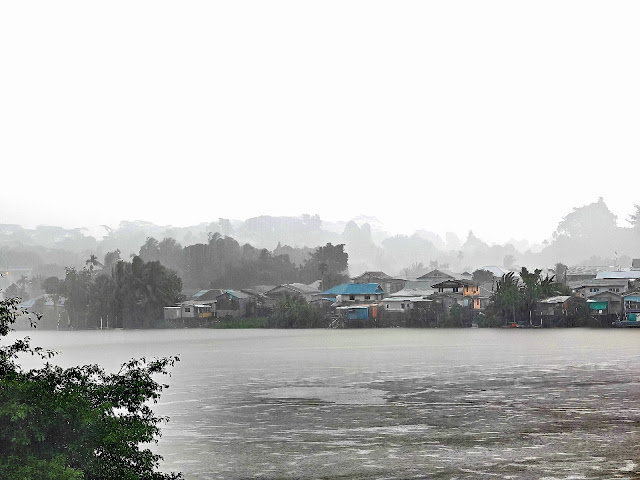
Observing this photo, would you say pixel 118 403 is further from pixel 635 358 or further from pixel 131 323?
pixel 131 323

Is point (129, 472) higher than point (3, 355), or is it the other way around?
point (3, 355)

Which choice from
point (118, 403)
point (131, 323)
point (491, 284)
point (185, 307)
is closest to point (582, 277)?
point (491, 284)

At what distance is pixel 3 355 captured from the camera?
1405 cm

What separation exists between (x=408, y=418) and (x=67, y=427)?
13.9 meters

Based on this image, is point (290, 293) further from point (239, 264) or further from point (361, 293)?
point (239, 264)

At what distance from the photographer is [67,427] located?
13.0m

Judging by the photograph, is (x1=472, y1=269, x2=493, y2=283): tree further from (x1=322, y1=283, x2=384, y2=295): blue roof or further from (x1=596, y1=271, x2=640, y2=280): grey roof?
(x1=596, y1=271, x2=640, y2=280): grey roof

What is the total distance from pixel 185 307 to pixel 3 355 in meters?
113

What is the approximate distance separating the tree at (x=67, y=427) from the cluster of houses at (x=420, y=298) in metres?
82.1

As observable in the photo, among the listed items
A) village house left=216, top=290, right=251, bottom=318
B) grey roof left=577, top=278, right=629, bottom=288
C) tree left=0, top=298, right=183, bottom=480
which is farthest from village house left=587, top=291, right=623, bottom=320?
tree left=0, top=298, right=183, bottom=480

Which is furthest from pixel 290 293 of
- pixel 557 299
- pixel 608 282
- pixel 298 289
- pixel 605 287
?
pixel 608 282

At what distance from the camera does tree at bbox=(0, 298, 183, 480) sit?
39.4 ft

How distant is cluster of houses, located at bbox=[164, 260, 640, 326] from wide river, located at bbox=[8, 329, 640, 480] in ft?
149

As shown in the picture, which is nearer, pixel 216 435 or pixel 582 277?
pixel 216 435
